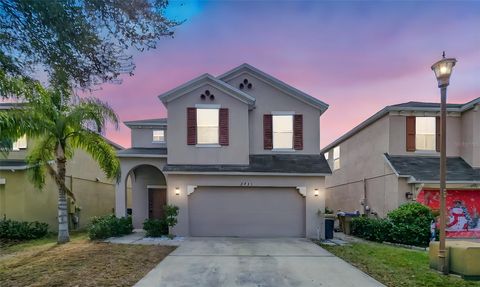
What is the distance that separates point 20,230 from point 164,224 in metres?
6.20

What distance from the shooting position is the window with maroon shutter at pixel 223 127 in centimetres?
1373

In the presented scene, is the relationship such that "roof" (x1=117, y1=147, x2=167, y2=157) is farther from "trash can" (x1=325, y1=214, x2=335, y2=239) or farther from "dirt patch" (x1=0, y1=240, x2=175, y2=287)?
"trash can" (x1=325, y1=214, x2=335, y2=239)

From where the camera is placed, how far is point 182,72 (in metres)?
15.4

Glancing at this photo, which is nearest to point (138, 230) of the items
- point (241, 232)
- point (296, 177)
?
point (241, 232)

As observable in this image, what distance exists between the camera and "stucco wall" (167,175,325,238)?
1334cm

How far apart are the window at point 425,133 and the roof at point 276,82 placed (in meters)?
5.00

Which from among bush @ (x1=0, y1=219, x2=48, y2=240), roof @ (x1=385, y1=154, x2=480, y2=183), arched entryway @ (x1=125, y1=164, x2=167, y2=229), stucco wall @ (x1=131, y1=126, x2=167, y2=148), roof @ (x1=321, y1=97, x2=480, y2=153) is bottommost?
bush @ (x1=0, y1=219, x2=48, y2=240)

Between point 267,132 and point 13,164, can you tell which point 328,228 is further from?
point 13,164

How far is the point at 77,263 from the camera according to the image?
27.8ft

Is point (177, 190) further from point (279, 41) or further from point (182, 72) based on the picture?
point (279, 41)

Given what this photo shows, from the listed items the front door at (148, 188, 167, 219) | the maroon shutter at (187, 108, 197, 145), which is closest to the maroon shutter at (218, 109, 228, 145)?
the maroon shutter at (187, 108, 197, 145)

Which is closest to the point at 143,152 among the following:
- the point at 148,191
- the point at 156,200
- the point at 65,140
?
the point at 148,191

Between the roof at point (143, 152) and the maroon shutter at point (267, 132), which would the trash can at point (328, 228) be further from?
the roof at point (143, 152)

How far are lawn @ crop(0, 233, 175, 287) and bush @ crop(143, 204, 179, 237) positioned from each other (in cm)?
187
